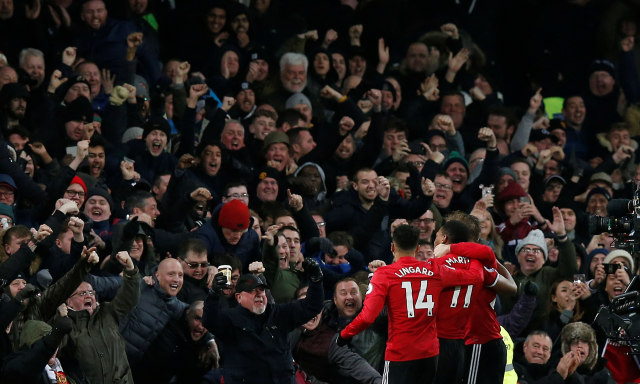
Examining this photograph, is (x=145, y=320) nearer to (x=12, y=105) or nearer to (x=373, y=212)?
(x=373, y=212)

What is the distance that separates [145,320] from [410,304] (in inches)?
107

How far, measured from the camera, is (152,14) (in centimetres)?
1772

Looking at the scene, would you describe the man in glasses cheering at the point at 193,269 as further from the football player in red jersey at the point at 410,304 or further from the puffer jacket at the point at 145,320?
the football player in red jersey at the point at 410,304

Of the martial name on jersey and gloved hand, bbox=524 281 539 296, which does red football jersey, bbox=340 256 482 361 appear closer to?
the martial name on jersey

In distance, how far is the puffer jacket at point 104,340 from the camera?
37.3 ft

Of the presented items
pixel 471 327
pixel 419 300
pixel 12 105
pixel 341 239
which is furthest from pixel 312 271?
pixel 12 105

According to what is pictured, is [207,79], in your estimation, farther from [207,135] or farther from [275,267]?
[275,267]

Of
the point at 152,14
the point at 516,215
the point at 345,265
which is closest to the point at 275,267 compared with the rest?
the point at 345,265

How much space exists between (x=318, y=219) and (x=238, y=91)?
3.14 meters

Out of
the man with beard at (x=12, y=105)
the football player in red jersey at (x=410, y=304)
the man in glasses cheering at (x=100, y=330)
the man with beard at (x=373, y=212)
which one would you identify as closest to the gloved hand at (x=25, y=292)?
the man in glasses cheering at (x=100, y=330)

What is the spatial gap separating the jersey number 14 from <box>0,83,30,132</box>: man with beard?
5491mm

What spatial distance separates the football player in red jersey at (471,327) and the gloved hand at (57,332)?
112 inches

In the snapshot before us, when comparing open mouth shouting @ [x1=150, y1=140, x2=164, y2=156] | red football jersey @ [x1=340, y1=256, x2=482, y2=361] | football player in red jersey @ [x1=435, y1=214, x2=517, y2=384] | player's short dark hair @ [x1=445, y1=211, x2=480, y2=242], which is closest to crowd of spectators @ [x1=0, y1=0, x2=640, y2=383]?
open mouth shouting @ [x1=150, y1=140, x2=164, y2=156]

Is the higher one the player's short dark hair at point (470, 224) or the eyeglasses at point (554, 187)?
the player's short dark hair at point (470, 224)
